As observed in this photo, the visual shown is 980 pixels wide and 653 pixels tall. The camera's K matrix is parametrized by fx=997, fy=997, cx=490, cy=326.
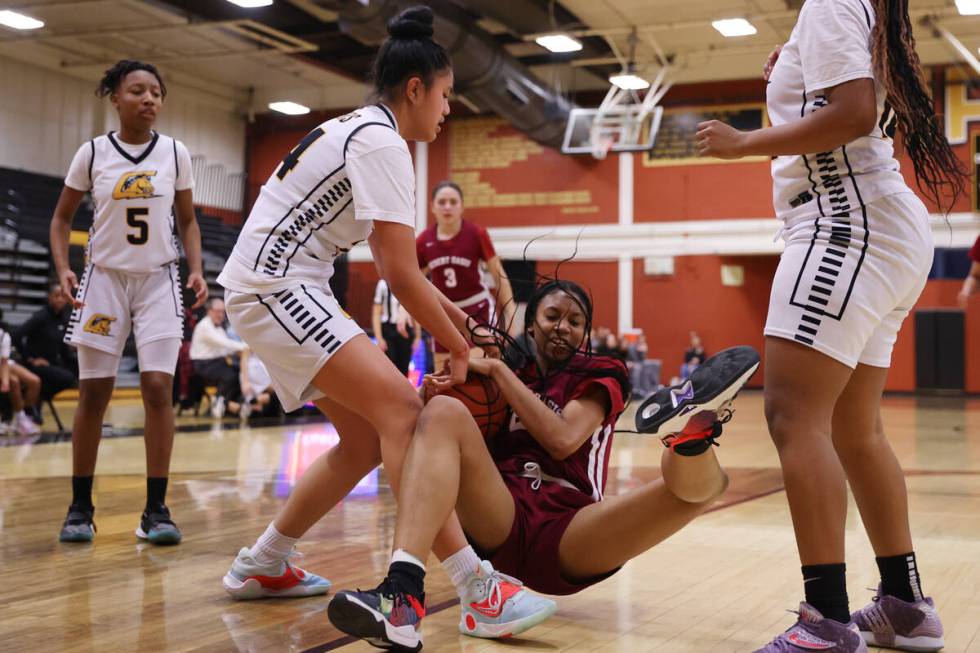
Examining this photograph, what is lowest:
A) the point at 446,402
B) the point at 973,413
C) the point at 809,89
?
the point at 973,413

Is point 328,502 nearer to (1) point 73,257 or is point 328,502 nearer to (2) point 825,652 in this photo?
(2) point 825,652

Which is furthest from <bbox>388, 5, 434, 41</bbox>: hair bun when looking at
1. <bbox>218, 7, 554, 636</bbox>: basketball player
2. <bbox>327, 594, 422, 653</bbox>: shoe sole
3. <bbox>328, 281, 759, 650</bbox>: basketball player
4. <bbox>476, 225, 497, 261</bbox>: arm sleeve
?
<bbox>476, 225, 497, 261</bbox>: arm sleeve

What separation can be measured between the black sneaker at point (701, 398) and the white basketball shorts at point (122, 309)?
7.45ft

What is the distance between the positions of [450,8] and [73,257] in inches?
268

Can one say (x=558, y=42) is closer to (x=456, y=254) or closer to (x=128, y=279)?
(x=456, y=254)

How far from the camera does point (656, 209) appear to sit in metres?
19.0

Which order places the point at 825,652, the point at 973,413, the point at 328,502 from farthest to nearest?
the point at 973,413 → the point at 328,502 → the point at 825,652

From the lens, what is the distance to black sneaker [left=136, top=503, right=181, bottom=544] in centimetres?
348

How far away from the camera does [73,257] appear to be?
15.0m

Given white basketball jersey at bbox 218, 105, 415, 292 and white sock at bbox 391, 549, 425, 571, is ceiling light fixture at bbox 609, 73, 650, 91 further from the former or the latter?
white sock at bbox 391, 549, 425, 571

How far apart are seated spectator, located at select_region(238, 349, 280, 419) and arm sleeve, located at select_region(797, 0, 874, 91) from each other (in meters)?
8.89

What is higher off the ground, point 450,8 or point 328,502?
point 450,8

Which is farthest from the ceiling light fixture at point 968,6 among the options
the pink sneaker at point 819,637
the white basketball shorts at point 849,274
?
the pink sneaker at point 819,637

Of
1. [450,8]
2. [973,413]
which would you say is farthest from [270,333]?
[973,413]
